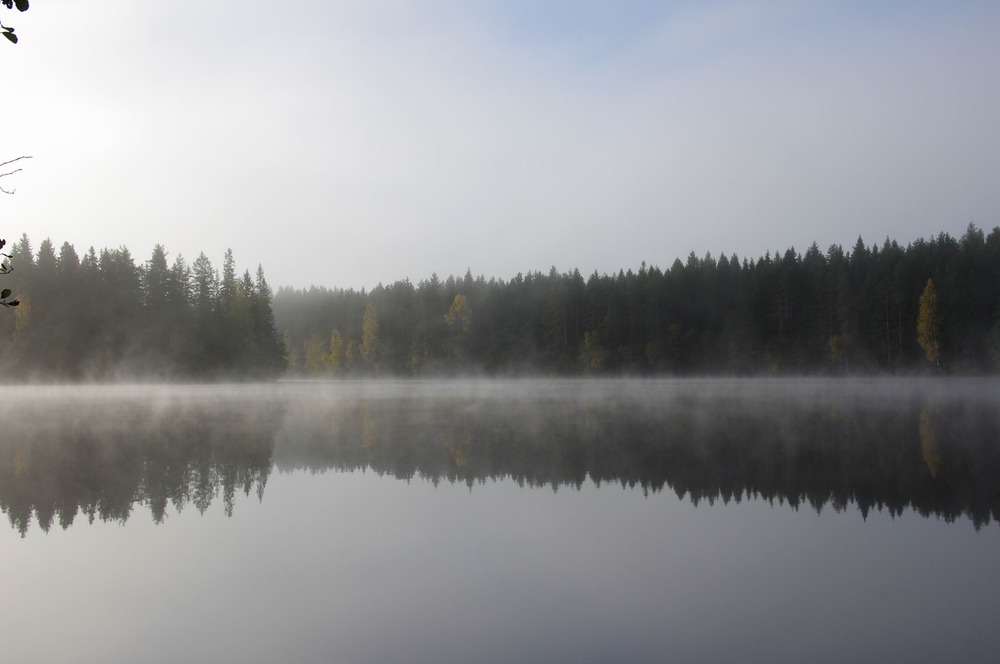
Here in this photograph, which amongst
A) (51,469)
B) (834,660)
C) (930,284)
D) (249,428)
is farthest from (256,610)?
(930,284)

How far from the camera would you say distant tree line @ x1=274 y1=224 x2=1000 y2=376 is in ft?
195

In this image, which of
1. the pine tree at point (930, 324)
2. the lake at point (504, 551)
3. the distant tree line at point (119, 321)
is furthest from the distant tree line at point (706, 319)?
the lake at point (504, 551)

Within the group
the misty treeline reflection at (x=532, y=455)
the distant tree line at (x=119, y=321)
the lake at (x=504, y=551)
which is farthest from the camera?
the distant tree line at (x=119, y=321)

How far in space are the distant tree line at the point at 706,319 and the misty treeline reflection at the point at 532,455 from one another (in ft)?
115

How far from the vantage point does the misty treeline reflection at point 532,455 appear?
12.0 meters

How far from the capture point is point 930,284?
192ft

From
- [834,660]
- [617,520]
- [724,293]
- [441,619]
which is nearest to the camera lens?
[834,660]

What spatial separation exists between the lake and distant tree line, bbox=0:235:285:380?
44.1 meters

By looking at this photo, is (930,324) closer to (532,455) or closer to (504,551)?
(532,455)

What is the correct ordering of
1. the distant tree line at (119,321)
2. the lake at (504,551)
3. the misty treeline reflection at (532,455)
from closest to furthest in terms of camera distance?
the lake at (504,551) < the misty treeline reflection at (532,455) < the distant tree line at (119,321)

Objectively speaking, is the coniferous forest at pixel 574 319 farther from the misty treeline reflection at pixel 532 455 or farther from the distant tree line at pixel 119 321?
the misty treeline reflection at pixel 532 455

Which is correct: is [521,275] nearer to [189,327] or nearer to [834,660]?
[189,327]

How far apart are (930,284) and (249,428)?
53.1 m

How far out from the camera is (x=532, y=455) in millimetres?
16781
